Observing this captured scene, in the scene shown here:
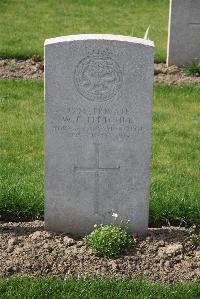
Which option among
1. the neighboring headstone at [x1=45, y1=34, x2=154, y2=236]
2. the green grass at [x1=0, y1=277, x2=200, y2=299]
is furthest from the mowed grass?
the green grass at [x1=0, y1=277, x2=200, y2=299]

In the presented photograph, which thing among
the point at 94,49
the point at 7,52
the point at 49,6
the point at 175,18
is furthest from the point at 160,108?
the point at 49,6

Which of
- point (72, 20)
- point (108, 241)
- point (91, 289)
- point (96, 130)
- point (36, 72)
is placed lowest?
point (91, 289)

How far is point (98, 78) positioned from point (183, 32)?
5.35 m

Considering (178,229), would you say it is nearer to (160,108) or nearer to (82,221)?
(82,221)

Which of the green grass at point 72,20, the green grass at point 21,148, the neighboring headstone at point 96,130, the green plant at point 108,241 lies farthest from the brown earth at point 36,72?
the green plant at point 108,241

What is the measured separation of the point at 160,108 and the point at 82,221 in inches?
135

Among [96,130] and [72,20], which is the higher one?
[72,20]

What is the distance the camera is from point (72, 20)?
13.0 metres

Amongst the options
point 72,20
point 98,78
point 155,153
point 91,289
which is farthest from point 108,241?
point 72,20

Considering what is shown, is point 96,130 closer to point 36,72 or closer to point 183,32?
point 36,72

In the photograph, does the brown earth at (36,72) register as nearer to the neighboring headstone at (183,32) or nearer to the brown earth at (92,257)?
the neighboring headstone at (183,32)

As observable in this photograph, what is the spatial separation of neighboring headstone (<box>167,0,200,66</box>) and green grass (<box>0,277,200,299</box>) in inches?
233

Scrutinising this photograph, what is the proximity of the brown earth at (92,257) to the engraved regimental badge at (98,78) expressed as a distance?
110cm

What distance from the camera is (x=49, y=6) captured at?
1434 cm
